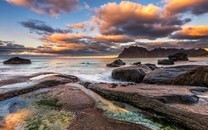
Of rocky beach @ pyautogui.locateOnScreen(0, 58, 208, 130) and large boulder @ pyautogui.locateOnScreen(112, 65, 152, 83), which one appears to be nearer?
rocky beach @ pyautogui.locateOnScreen(0, 58, 208, 130)

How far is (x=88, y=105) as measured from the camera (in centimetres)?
996

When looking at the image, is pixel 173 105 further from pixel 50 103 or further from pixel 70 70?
pixel 70 70

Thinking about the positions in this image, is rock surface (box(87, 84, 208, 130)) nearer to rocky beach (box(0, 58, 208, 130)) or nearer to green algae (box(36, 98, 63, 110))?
rocky beach (box(0, 58, 208, 130))

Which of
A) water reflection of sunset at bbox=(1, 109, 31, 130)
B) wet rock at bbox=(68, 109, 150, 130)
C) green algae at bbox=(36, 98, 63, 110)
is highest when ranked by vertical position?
green algae at bbox=(36, 98, 63, 110)

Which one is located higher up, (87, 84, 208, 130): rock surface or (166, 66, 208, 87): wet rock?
(166, 66, 208, 87): wet rock

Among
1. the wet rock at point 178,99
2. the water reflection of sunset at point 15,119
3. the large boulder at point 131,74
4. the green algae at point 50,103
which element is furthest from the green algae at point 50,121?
the large boulder at point 131,74

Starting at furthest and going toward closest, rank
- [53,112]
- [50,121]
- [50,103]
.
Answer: [50,103], [53,112], [50,121]

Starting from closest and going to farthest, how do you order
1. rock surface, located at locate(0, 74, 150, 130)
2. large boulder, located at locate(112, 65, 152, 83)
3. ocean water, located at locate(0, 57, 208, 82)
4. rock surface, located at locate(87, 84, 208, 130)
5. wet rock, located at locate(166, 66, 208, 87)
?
rock surface, located at locate(87, 84, 208, 130) → rock surface, located at locate(0, 74, 150, 130) → wet rock, located at locate(166, 66, 208, 87) → large boulder, located at locate(112, 65, 152, 83) → ocean water, located at locate(0, 57, 208, 82)

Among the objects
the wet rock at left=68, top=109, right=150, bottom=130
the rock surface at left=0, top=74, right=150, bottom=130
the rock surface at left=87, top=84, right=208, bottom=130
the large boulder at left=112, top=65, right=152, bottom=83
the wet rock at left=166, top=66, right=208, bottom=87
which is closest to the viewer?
the wet rock at left=68, top=109, right=150, bottom=130

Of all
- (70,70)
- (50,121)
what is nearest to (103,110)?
(50,121)

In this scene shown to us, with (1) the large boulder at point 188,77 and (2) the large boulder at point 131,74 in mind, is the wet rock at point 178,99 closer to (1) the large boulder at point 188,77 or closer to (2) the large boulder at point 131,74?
(1) the large boulder at point 188,77

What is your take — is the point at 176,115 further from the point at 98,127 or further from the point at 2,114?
the point at 2,114

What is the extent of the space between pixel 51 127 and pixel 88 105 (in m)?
2.68

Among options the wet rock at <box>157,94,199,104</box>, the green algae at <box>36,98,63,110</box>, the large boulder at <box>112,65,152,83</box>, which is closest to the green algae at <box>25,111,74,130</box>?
the green algae at <box>36,98,63,110</box>
